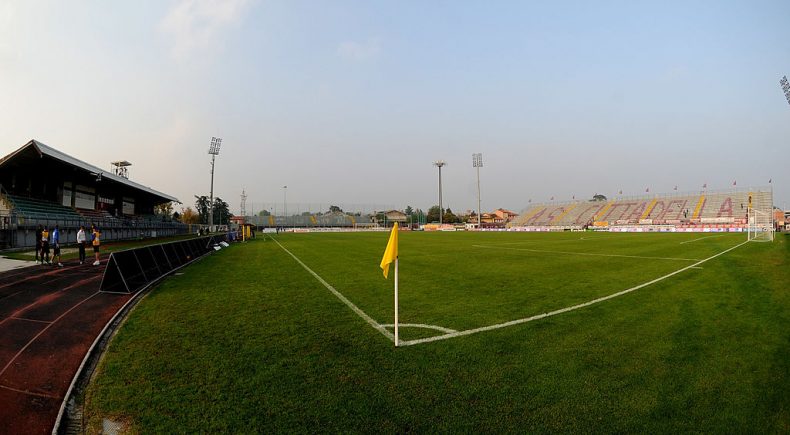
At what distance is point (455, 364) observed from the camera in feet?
13.8

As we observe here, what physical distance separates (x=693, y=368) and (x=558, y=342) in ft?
4.53

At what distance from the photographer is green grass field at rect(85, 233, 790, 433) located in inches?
123

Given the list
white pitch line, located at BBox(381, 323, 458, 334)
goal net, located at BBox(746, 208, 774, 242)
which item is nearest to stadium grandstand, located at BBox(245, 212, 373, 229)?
goal net, located at BBox(746, 208, 774, 242)

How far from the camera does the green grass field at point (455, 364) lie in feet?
10.3

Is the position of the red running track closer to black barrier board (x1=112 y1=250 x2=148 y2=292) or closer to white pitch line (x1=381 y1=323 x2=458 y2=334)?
black barrier board (x1=112 y1=250 x2=148 y2=292)

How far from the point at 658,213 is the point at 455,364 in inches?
3345

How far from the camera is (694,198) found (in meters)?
73.2

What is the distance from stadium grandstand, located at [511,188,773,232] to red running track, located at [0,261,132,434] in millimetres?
68255

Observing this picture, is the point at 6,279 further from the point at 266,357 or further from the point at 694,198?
the point at 694,198

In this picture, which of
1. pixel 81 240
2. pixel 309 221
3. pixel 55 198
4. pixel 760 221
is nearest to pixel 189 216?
pixel 309 221

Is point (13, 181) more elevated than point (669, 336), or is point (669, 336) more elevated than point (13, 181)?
point (13, 181)

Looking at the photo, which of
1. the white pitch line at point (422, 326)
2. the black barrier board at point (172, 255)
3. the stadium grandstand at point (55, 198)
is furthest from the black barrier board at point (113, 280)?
the stadium grandstand at point (55, 198)

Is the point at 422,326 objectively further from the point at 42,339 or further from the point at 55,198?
the point at 55,198

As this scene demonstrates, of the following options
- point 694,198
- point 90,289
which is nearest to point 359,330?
point 90,289
